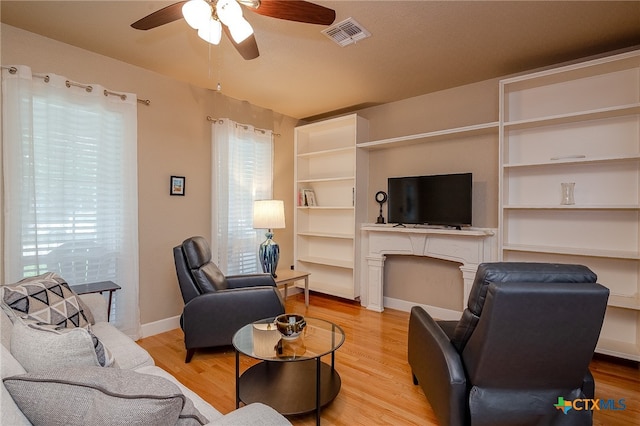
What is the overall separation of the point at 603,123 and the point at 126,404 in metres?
3.76

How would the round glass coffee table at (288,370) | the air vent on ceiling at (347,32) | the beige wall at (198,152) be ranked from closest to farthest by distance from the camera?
the round glass coffee table at (288,370) → the air vent on ceiling at (347,32) → the beige wall at (198,152)

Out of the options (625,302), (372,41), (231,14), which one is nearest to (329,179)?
(372,41)

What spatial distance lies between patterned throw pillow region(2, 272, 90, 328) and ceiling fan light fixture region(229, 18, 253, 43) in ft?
5.68

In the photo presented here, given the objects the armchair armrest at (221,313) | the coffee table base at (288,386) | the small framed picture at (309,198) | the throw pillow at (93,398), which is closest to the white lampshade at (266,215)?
the small framed picture at (309,198)

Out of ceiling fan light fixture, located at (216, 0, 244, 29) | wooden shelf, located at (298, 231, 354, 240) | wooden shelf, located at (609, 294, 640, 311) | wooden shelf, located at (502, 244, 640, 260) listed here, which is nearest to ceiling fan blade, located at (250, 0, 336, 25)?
ceiling fan light fixture, located at (216, 0, 244, 29)

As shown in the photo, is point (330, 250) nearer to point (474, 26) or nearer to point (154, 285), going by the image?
point (154, 285)

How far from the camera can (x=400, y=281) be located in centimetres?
402

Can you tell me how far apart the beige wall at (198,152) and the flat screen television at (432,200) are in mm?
245

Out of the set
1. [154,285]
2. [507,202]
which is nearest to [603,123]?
[507,202]

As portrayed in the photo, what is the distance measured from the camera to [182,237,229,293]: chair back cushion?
2629 mm

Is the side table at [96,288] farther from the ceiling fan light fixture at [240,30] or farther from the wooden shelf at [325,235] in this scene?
the wooden shelf at [325,235]

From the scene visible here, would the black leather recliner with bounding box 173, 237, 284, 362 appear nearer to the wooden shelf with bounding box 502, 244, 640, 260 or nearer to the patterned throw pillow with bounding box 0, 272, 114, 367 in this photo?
the patterned throw pillow with bounding box 0, 272, 114, 367

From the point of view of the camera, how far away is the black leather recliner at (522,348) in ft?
4.45

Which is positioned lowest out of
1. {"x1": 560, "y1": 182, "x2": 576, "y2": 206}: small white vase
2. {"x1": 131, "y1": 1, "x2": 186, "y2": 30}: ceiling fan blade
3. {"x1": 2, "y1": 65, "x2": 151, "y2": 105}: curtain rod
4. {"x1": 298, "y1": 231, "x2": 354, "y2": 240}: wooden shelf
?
{"x1": 298, "y1": 231, "x2": 354, "y2": 240}: wooden shelf
